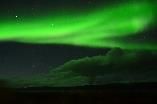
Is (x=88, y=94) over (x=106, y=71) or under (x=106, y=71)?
under

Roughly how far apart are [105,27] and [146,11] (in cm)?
19

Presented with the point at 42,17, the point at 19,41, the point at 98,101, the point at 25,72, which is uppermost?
the point at 42,17

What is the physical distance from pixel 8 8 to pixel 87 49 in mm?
407

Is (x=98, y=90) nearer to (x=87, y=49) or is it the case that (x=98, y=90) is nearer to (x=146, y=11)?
(x=87, y=49)

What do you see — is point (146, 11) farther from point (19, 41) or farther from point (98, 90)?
point (19, 41)

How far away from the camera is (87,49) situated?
153 cm

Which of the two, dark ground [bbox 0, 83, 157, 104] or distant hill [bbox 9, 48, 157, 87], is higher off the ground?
distant hill [bbox 9, 48, 157, 87]

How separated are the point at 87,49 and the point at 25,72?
30 centimetres

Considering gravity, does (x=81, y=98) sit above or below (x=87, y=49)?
below

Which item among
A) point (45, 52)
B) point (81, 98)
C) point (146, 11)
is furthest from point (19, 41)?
point (146, 11)

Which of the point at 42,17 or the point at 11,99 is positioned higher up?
the point at 42,17

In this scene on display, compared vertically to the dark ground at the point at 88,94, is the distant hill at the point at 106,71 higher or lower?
higher

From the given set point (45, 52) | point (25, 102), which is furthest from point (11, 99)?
point (45, 52)

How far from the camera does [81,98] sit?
154cm
